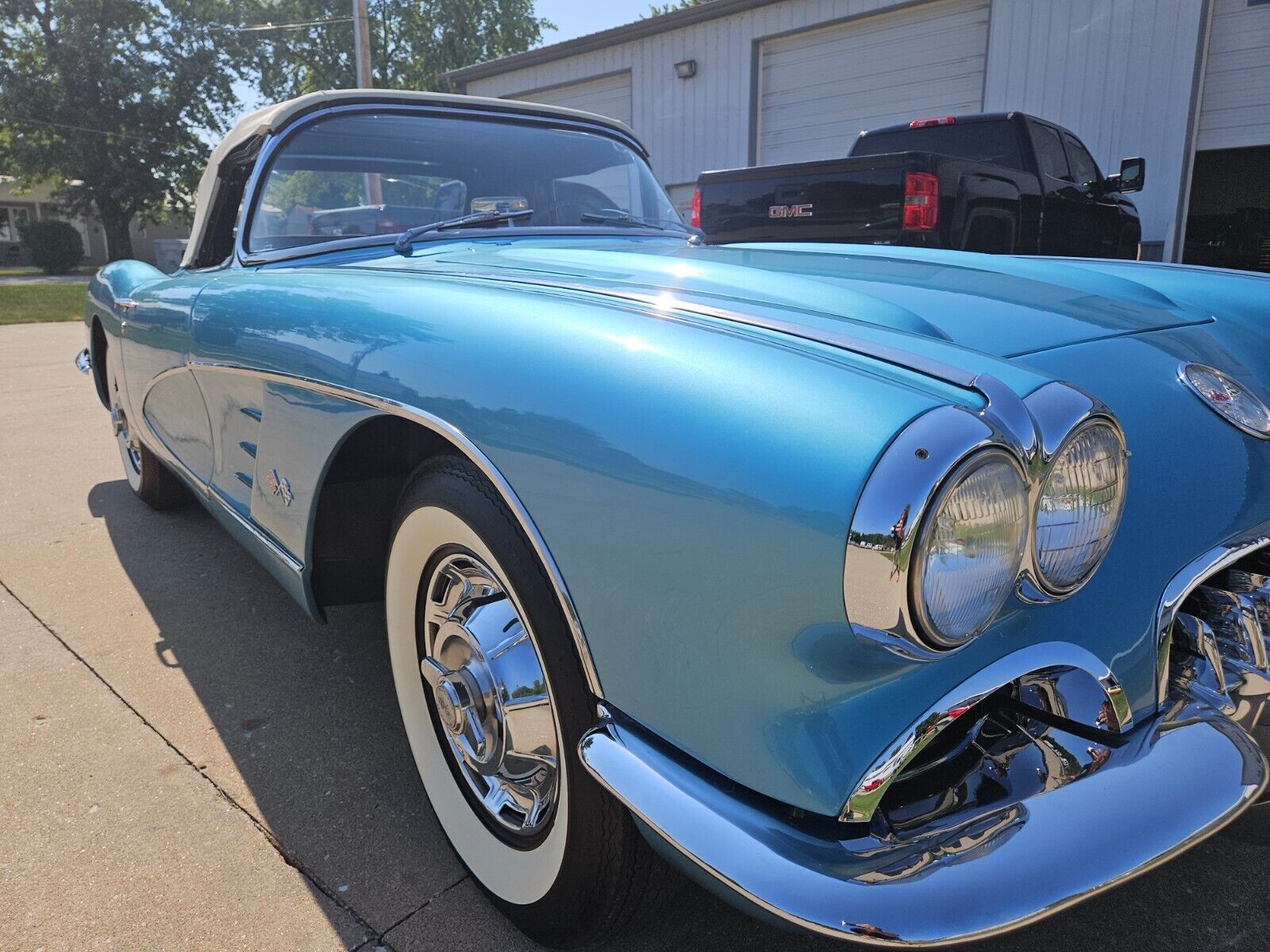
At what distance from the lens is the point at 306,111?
2.68 metres

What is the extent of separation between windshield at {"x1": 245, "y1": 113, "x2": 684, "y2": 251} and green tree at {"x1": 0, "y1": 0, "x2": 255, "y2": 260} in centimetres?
3211

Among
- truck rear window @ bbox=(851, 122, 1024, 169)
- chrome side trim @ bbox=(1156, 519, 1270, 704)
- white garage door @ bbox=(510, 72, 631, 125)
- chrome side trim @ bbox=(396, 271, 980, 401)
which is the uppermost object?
white garage door @ bbox=(510, 72, 631, 125)

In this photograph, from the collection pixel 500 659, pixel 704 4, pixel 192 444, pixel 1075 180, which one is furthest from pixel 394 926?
pixel 704 4

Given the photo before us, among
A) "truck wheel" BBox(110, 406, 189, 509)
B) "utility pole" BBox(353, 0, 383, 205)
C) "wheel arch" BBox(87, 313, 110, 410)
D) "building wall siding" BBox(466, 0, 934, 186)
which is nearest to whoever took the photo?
"truck wheel" BBox(110, 406, 189, 509)

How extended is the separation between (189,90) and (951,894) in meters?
35.2

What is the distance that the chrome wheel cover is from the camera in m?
1.46

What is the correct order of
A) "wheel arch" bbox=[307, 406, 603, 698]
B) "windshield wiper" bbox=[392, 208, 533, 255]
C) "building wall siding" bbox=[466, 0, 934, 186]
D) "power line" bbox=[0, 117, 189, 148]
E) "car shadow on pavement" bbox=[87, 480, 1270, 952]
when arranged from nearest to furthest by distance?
1. "car shadow on pavement" bbox=[87, 480, 1270, 952]
2. "wheel arch" bbox=[307, 406, 603, 698]
3. "windshield wiper" bbox=[392, 208, 533, 255]
4. "building wall siding" bbox=[466, 0, 934, 186]
5. "power line" bbox=[0, 117, 189, 148]

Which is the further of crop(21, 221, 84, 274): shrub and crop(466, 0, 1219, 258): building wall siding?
crop(21, 221, 84, 274): shrub

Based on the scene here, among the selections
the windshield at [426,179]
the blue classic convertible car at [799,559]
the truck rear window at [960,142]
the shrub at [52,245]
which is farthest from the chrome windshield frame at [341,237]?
the shrub at [52,245]

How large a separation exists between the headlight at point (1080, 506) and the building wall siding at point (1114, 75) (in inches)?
354

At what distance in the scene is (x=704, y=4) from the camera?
A: 11.3m

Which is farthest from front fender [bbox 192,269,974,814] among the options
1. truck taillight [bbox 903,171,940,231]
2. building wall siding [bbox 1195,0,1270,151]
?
building wall siding [bbox 1195,0,1270,151]

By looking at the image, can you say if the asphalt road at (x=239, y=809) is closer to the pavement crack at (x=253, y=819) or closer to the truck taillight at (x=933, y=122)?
the pavement crack at (x=253, y=819)

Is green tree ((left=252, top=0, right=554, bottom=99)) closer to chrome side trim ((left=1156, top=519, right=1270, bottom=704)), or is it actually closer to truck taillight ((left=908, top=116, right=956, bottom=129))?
truck taillight ((left=908, top=116, right=956, bottom=129))
